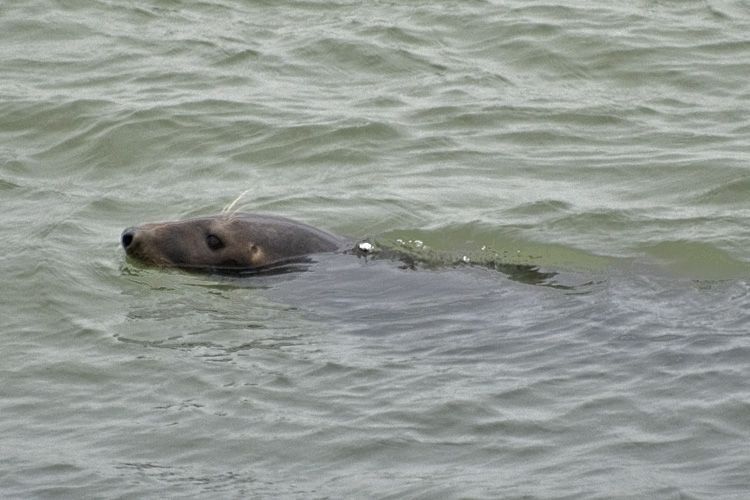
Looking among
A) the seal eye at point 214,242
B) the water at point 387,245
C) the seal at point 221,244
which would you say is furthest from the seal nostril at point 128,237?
the seal eye at point 214,242

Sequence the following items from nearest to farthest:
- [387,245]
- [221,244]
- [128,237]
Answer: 1. [128,237]
2. [221,244]
3. [387,245]

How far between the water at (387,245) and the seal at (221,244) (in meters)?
0.13

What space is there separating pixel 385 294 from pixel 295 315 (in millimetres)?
510

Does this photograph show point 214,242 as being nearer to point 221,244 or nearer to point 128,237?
point 221,244

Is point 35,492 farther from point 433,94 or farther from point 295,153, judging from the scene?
point 433,94

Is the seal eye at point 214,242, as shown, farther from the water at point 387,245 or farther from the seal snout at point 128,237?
the seal snout at point 128,237

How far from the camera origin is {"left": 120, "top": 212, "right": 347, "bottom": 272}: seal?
9.49m

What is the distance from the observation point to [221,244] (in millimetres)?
9586

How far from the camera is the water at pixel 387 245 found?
700 centimetres

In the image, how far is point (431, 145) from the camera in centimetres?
1241

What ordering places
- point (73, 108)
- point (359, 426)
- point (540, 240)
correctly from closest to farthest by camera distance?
point (359, 426) < point (540, 240) < point (73, 108)

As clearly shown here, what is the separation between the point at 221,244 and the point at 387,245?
1106mm

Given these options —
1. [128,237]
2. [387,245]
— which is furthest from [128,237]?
[387,245]

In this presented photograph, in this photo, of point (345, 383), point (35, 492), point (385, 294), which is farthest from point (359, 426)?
point (385, 294)
